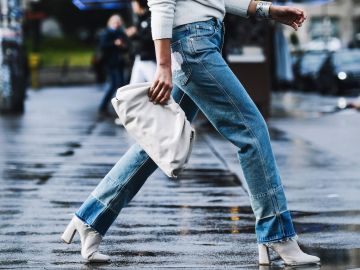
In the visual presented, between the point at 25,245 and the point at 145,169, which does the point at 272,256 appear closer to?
the point at 145,169

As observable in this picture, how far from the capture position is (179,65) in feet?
19.6

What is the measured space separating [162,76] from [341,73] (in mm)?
31857

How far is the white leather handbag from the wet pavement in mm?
582

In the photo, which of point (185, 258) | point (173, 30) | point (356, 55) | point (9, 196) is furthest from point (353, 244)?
point (356, 55)

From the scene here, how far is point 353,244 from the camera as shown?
670 cm

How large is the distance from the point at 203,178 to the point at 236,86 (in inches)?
181

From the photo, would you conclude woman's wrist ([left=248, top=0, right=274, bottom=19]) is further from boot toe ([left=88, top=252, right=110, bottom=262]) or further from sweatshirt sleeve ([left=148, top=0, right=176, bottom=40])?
boot toe ([left=88, top=252, right=110, bottom=262])

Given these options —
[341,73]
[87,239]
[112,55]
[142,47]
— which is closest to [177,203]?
[87,239]

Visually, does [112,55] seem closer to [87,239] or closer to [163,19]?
[87,239]

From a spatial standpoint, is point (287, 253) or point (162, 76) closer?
point (162, 76)

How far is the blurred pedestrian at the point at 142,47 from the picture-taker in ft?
46.3

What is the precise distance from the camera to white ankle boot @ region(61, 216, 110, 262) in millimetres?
6145

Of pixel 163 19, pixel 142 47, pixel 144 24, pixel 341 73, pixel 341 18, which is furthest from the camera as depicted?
pixel 341 18

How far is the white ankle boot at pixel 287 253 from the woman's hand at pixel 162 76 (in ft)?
3.03
